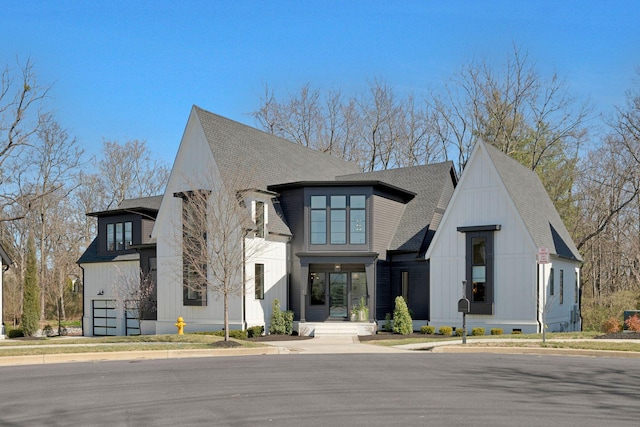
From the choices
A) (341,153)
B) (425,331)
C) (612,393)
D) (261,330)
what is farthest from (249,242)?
(341,153)

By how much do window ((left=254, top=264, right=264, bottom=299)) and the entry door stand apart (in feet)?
11.8

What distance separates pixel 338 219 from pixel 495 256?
7.41m

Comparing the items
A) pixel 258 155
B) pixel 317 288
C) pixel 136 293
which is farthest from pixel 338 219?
pixel 136 293

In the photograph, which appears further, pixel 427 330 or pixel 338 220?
pixel 338 220

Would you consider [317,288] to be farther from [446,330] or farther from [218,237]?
[218,237]

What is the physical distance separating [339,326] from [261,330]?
Result: 3512 mm

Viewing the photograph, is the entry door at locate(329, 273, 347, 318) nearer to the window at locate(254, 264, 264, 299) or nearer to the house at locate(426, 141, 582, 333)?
the window at locate(254, 264, 264, 299)

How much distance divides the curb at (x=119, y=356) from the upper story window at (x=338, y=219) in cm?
1128

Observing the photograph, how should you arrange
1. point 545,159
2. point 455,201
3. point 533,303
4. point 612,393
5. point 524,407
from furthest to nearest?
1. point 545,159
2. point 455,201
3. point 533,303
4. point 612,393
5. point 524,407

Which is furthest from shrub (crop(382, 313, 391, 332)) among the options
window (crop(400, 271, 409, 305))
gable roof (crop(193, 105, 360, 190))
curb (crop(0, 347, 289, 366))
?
curb (crop(0, 347, 289, 366))

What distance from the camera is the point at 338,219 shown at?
32.9m

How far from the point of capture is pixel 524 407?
36.6ft

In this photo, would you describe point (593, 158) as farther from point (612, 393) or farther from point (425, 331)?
point (612, 393)

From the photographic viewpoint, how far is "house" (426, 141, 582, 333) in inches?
1180
